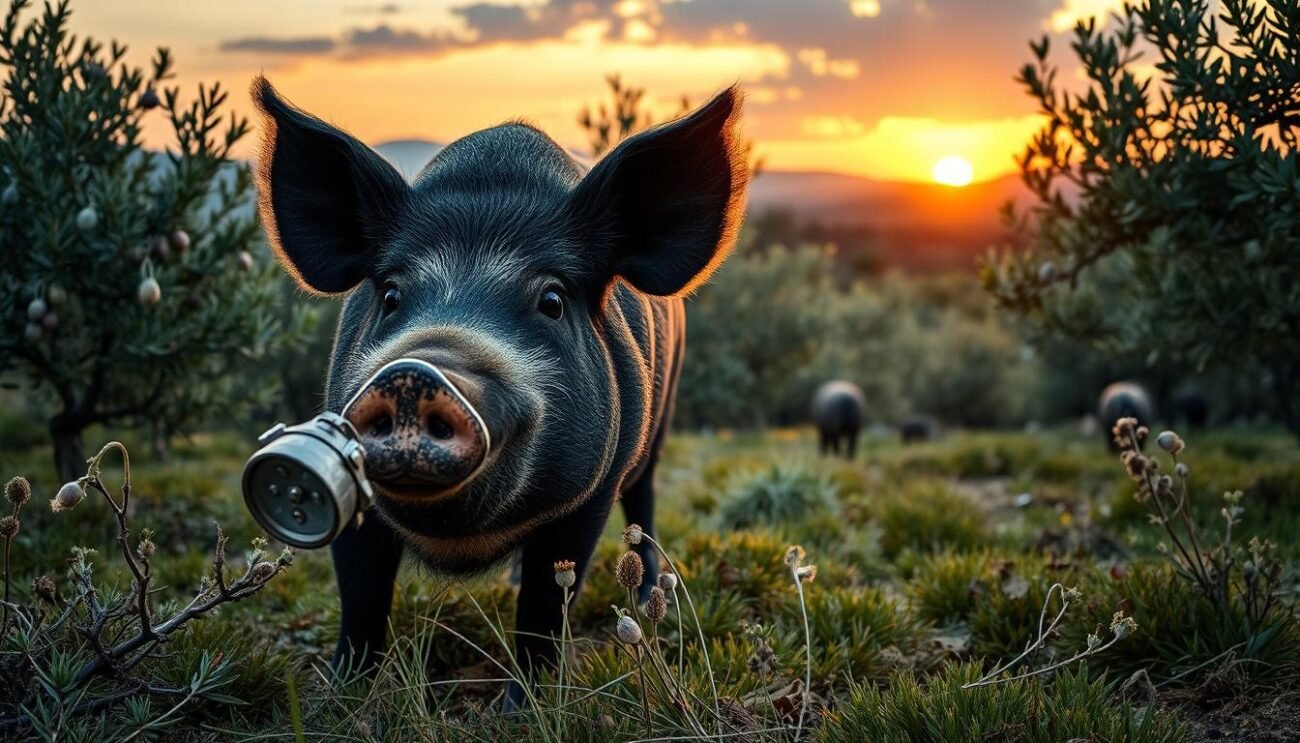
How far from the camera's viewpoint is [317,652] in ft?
13.4

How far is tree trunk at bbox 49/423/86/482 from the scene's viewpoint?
21.3ft

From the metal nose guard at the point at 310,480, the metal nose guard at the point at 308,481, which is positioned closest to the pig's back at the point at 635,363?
the metal nose guard at the point at 310,480

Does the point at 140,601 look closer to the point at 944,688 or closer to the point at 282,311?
the point at 944,688

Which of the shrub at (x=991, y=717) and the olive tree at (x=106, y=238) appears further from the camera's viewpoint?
the olive tree at (x=106, y=238)

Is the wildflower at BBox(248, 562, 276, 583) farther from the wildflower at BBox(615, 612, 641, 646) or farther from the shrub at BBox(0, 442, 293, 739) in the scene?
the wildflower at BBox(615, 612, 641, 646)

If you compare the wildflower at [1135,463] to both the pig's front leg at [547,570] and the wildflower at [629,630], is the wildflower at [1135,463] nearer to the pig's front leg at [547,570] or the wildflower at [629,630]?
the pig's front leg at [547,570]

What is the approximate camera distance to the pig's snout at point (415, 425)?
7.68 ft

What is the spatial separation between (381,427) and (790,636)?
77.3 inches

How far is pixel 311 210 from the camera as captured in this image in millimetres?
3617

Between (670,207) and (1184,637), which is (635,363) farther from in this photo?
(1184,637)

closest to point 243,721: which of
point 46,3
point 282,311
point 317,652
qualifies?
point 317,652

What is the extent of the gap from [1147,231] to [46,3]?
5.97m

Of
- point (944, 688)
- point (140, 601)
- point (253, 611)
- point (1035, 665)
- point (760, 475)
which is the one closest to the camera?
point (140, 601)

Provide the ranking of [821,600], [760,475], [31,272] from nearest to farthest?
[821,600] → [31,272] → [760,475]
